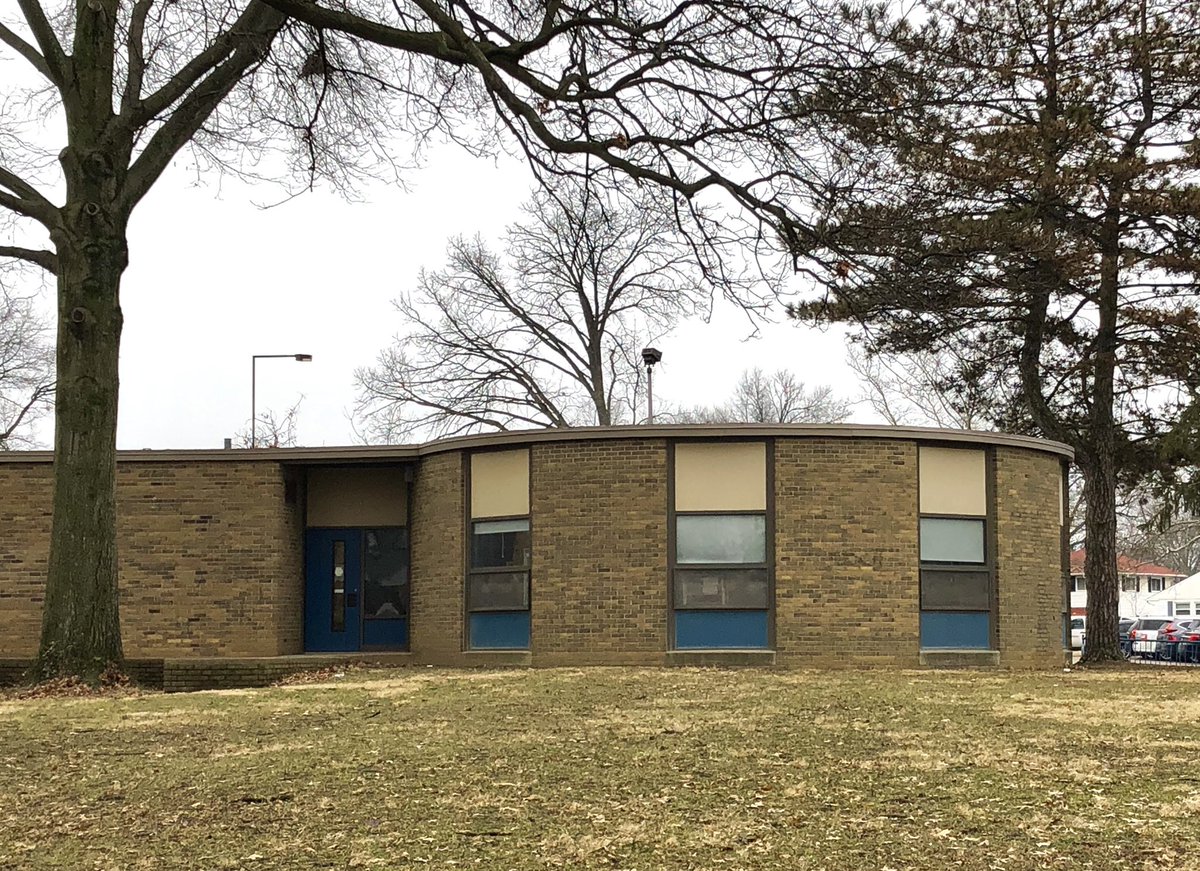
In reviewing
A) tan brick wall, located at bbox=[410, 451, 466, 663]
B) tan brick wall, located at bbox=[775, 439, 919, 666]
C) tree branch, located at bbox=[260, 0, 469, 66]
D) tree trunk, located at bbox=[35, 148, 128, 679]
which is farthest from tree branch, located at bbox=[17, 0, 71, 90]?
tan brick wall, located at bbox=[775, 439, 919, 666]

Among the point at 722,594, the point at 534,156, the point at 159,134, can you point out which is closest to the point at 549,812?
the point at 534,156

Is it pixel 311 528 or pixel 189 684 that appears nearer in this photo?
pixel 189 684

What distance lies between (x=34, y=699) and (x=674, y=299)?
28.6m

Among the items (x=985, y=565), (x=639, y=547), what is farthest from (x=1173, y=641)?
(x=639, y=547)

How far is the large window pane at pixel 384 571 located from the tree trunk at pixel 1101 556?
42.4 ft

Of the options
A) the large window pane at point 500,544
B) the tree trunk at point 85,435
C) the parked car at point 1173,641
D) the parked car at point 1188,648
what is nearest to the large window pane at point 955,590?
the large window pane at point 500,544

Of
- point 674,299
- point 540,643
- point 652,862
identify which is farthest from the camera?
point 674,299

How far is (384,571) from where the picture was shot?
854 inches

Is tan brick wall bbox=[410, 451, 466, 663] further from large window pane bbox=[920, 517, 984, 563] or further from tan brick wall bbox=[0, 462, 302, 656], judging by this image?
large window pane bbox=[920, 517, 984, 563]

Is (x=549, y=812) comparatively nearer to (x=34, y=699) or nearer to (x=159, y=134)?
(x=34, y=699)

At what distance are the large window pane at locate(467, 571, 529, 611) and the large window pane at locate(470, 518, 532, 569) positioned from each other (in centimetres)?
14

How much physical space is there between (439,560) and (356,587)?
2412 mm

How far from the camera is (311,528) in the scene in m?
21.7

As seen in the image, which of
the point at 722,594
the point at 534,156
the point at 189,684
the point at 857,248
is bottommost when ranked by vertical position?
the point at 189,684
